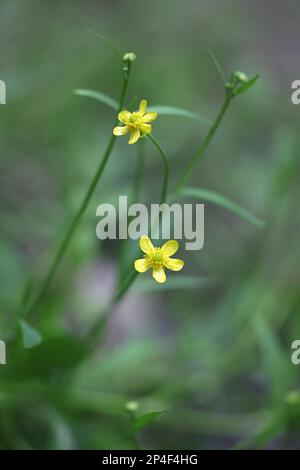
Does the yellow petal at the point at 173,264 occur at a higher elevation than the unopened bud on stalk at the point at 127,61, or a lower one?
lower

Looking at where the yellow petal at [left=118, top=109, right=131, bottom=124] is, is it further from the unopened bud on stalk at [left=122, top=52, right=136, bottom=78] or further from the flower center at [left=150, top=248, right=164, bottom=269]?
the flower center at [left=150, top=248, right=164, bottom=269]

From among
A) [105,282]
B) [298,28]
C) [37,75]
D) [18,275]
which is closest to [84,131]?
[37,75]

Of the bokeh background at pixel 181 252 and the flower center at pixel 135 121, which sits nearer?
the flower center at pixel 135 121

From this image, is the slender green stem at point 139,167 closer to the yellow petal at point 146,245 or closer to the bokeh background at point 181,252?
the bokeh background at point 181,252

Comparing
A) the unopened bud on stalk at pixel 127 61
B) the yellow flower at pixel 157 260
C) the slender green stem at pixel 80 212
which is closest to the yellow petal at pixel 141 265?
the yellow flower at pixel 157 260

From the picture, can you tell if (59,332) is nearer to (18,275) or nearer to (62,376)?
(62,376)

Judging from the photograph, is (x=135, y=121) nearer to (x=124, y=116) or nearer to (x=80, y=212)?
(x=124, y=116)

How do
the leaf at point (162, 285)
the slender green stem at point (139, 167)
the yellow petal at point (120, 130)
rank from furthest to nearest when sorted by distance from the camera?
the leaf at point (162, 285) → the slender green stem at point (139, 167) → the yellow petal at point (120, 130)
